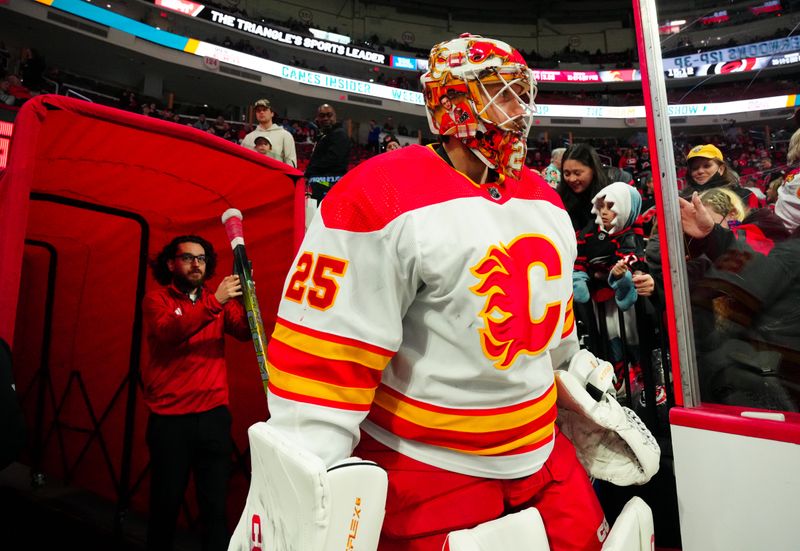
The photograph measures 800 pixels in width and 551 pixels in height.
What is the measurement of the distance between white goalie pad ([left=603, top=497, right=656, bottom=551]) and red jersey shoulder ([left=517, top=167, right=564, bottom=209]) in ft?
2.34

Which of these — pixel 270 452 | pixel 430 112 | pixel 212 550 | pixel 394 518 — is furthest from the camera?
pixel 212 550

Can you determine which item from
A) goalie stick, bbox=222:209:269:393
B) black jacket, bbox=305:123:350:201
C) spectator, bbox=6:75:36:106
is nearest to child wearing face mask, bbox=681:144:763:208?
goalie stick, bbox=222:209:269:393

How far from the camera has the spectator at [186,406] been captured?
222 cm

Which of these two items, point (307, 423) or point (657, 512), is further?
point (657, 512)

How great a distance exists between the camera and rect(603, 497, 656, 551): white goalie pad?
1.07 m

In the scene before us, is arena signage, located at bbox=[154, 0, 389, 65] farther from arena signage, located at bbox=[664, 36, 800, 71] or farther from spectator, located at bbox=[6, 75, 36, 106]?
arena signage, located at bbox=[664, 36, 800, 71]

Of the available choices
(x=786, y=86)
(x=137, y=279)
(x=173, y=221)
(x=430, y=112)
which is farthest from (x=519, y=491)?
(x=137, y=279)

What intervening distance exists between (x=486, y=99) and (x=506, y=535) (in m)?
0.89

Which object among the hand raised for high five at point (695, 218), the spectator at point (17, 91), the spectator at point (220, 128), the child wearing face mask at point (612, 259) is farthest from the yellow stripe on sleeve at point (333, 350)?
the spectator at point (220, 128)

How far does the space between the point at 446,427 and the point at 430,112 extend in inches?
27.9

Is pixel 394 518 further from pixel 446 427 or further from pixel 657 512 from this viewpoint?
pixel 657 512

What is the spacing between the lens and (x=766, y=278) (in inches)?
42.9

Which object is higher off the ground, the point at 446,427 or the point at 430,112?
the point at 430,112

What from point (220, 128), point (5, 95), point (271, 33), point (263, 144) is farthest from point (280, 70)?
point (263, 144)
